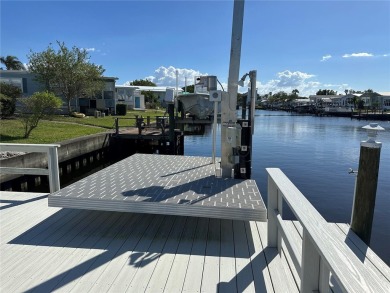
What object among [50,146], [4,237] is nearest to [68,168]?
[50,146]

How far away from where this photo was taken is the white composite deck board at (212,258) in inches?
103

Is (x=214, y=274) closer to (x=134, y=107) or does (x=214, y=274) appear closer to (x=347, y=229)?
(x=347, y=229)

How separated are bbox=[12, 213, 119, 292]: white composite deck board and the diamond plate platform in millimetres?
285

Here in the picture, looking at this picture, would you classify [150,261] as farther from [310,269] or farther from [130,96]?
[130,96]

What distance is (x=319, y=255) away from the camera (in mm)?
1869

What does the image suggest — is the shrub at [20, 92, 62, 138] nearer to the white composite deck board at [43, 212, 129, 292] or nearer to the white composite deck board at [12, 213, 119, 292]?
the white composite deck board at [12, 213, 119, 292]

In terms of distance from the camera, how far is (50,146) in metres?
4.92

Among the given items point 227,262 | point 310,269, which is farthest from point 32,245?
point 310,269

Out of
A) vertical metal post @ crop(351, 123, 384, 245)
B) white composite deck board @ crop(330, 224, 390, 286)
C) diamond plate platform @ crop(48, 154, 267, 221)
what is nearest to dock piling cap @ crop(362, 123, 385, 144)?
vertical metal post @ crop(351, 123, 384, 245)

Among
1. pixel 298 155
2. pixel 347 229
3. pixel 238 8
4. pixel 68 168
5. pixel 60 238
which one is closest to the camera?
pixel 60 238

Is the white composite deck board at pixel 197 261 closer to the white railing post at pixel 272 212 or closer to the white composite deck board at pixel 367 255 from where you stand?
the white railing post at pixel 272 212

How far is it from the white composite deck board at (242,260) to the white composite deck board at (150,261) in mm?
795

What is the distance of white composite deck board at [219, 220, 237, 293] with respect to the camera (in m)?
2.60

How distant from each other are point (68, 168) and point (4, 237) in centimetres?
838
